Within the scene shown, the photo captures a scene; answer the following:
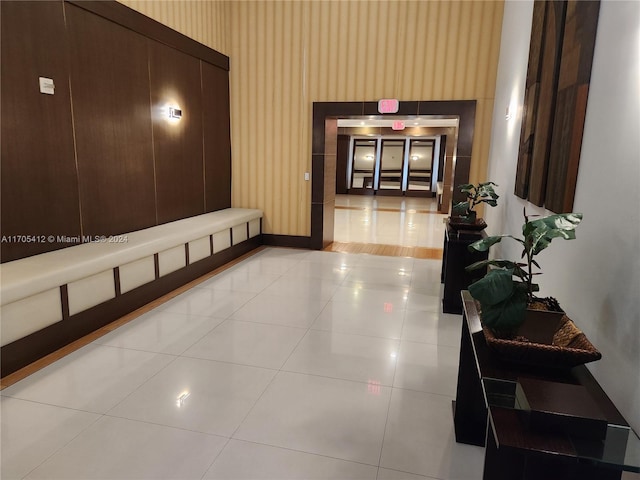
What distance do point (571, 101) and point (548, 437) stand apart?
81.8 inches

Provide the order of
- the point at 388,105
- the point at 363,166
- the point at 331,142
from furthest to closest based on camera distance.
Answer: the point at 363,166 < the point at 331,142 < the point at 388,105

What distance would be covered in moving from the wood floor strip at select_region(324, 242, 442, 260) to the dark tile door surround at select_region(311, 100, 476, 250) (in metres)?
A: 0.29

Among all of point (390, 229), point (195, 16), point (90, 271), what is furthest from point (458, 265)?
point (390, 229)

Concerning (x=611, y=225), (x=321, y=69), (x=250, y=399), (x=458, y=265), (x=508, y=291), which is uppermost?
(x=321, y=69)

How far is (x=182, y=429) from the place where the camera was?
8.07ft

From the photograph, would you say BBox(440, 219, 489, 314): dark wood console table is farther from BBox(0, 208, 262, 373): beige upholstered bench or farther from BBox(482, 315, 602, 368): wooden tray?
BBox(0, 208, 262, 373): beige upholstered bench

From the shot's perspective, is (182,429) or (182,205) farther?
(182,205)

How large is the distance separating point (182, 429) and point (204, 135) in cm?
496

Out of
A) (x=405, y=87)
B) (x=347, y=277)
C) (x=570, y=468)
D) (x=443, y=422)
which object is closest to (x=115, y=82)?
(x=347, y=277)

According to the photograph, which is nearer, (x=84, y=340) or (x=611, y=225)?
(x=611, y=225)

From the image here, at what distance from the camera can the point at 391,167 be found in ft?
61.1

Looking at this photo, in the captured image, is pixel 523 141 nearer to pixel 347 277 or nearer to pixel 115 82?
pixel 347 277

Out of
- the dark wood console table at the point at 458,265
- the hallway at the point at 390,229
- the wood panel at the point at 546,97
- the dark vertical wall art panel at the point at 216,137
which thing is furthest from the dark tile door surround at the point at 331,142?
the wood panel at the point at 546,97

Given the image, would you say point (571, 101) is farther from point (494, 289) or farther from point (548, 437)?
point (548, 437)
